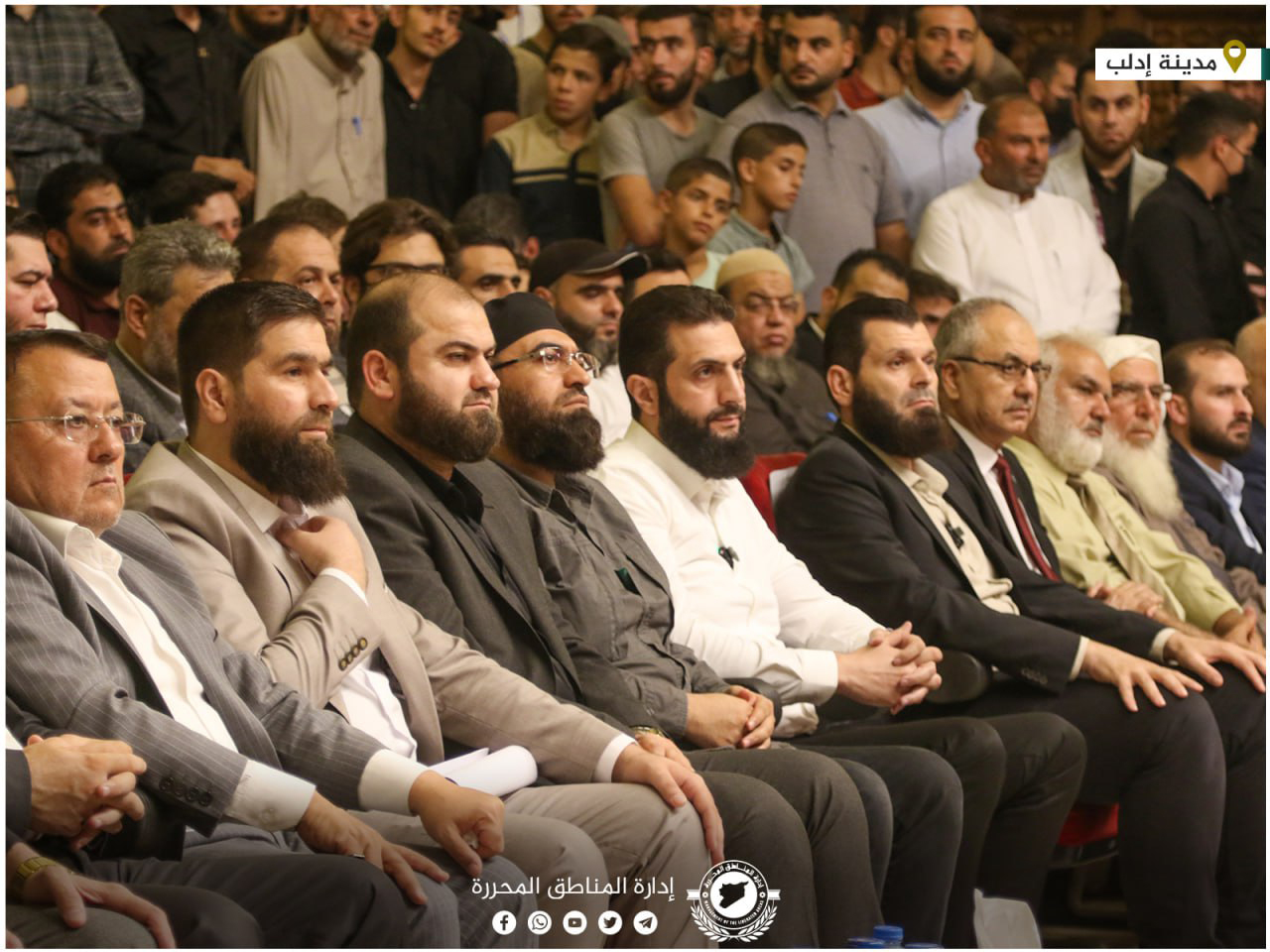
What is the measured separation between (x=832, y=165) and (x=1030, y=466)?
1968mm

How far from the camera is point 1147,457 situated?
5211 millimetres

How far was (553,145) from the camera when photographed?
20.6ft

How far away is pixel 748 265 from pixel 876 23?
245 centimetres

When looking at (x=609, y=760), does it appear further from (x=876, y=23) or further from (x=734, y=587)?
(x=876, y=23)

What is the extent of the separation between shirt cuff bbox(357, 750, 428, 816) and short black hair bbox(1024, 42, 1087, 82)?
5.73 m

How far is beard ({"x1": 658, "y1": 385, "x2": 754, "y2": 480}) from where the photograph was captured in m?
3.88

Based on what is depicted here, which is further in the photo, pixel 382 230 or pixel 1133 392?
pixel 1133 392

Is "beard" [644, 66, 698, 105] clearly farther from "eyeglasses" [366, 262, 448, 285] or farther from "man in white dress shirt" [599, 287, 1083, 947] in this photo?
"man in white dress shirt" [599, 287, 1083, 947]

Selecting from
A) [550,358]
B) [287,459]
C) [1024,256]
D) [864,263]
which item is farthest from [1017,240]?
[287,459]

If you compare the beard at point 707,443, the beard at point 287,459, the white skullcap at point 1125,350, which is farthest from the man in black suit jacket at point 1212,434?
the beard at point 287,459

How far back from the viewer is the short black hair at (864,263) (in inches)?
228

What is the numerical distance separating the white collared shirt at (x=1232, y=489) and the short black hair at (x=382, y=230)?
236 cm

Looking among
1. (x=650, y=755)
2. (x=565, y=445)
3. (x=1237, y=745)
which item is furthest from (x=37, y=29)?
(x=1237, y=745)

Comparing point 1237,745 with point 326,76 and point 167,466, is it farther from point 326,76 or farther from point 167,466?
point 326,76
